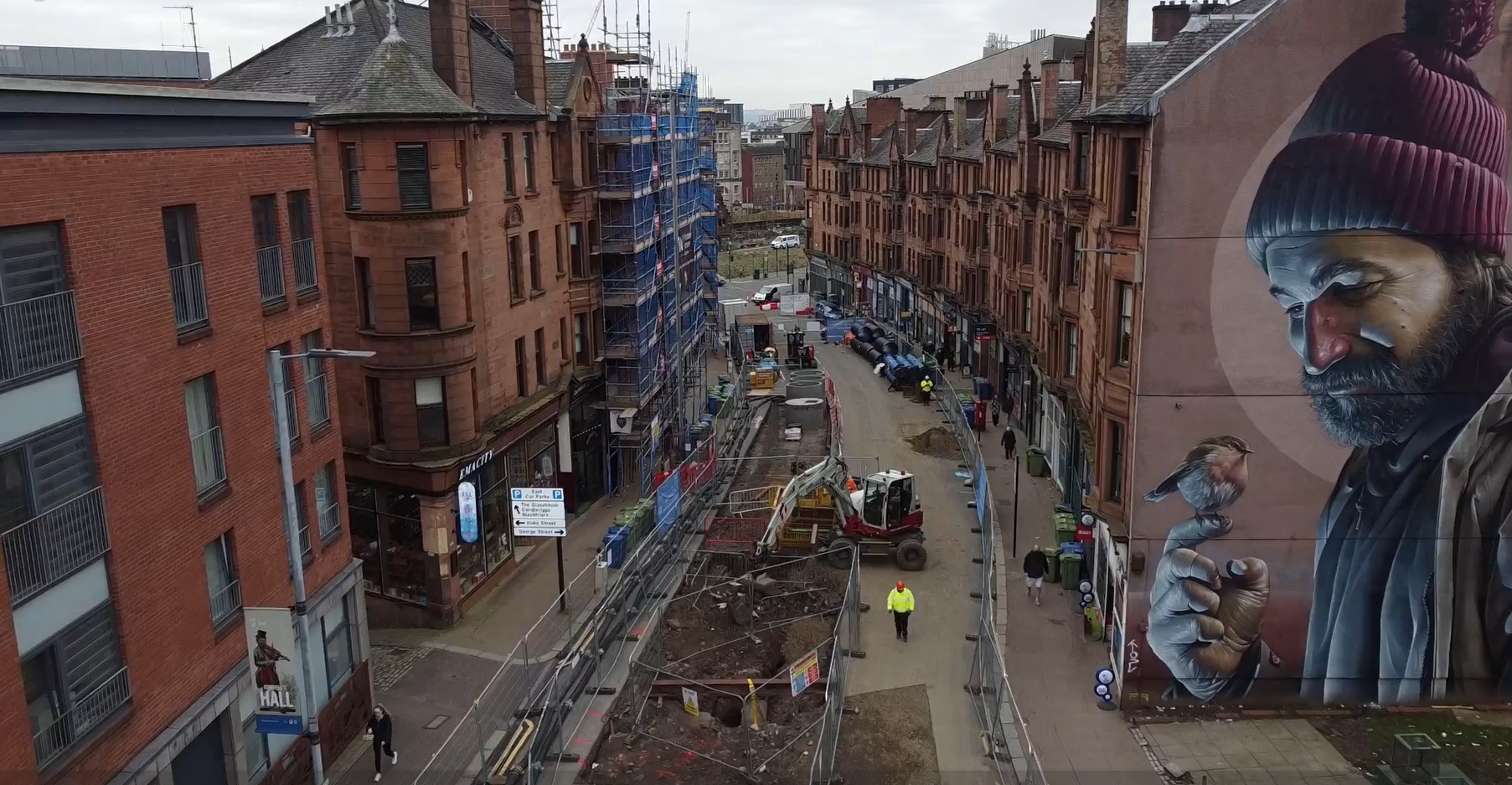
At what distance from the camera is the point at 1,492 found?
45.8ft

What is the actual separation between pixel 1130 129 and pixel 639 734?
16.7 meters

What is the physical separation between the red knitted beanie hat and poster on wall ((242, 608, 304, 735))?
65.0ft

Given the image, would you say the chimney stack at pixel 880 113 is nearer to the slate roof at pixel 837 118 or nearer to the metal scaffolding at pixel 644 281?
the slate roof at pixel 837 118

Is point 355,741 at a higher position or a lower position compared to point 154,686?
lower

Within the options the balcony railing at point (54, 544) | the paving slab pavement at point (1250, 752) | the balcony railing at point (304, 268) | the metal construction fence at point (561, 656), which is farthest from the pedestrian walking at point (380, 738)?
the paving slab pavement at point (1250, 752)

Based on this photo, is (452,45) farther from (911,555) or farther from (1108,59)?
(911,555)

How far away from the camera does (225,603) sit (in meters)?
19.0

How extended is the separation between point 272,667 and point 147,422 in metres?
4.41

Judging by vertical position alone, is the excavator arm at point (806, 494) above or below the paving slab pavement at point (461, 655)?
above

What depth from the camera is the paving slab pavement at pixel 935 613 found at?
74.3 ft

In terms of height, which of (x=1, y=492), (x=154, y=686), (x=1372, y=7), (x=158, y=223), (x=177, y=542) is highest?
(x=1372, y=7)

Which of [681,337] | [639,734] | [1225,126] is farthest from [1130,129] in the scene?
[681,337]

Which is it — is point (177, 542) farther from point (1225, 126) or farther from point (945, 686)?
point (1225, 126)

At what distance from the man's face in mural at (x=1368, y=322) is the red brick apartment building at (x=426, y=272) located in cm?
1995
